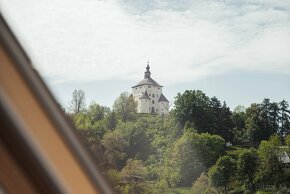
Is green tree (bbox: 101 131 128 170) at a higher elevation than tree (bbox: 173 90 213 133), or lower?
lower

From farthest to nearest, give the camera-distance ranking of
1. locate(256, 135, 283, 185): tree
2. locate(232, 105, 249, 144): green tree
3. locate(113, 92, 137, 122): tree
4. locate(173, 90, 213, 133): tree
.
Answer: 1. locate(173, 90, 213, 133): tree
2. locate(232, 105, 249, 144): green tree
3. locate(256, 135, 283, 185): tree
4. locate(113, 92, 137, 122): tree

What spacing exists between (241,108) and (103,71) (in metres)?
0.79

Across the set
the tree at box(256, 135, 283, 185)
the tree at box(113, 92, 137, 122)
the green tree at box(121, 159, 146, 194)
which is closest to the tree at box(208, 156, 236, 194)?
the tree at box(256, 135, 283, 185)

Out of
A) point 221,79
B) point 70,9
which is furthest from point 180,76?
point 70,9

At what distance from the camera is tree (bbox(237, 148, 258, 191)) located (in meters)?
1.42

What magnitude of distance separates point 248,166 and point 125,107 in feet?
2.42

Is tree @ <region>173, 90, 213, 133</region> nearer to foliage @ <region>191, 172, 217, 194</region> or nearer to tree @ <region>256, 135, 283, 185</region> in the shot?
tree @ <region>256, 135, 283, 185</region>

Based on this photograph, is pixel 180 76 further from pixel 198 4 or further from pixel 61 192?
pixel 61 192

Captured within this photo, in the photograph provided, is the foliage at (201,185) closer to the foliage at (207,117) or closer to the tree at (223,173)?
the tree at (223,173)

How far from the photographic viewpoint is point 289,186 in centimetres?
129

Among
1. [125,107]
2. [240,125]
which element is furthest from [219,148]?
[125,107]

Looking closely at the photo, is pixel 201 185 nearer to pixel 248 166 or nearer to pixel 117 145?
pixel 248 166

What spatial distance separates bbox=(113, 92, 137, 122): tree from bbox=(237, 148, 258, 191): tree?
55cm

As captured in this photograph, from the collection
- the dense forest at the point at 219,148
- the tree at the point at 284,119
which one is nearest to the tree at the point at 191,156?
the dense forest at the point at 219,148
